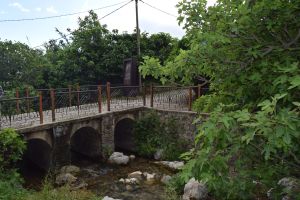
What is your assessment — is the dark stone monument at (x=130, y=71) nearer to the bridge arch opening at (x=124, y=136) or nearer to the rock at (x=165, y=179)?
the bridge arch opening at (x=124, y=136)

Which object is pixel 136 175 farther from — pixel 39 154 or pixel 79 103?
pixel 79 103

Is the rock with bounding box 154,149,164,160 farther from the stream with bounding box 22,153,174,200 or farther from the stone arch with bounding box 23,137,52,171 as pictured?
the stone arch with bounding box 23,137,52,171

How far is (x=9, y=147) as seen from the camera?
9.73 metres

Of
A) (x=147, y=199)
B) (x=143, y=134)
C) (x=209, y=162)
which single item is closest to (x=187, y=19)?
(x=209, y=162)

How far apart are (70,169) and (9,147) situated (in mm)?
3544

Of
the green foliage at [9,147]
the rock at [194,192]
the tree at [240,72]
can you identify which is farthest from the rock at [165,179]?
the tree at [240,72]

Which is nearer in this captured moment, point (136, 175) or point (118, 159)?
point (136, 175)

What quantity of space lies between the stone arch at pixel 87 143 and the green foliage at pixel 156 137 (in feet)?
6.83

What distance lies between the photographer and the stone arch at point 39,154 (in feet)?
41.0

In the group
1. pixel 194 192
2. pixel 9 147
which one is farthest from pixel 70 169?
pixel 194 192

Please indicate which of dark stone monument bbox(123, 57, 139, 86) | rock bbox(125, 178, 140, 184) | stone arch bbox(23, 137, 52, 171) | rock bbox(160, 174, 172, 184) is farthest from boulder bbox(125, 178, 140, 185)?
dark stone monument bbox(123, 57, 139, 86)

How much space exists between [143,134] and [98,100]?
3.00 meters

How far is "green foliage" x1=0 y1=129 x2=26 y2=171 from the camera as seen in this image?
31.2 ft

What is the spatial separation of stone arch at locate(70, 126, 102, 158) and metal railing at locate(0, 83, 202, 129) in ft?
3.58
